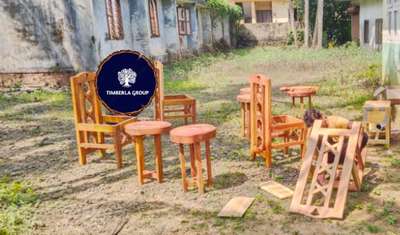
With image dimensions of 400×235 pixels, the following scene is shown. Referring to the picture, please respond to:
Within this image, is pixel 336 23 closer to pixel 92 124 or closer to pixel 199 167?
pixel 92 124

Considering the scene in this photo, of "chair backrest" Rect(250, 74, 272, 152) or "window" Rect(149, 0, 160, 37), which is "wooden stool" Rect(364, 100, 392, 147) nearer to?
"chair backrest" Rect(250, 74, 272, 152)

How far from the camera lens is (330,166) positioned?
4.53m

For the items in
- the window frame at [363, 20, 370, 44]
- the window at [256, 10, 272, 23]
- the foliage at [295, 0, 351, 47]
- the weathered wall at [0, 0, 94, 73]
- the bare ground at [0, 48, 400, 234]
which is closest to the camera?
the bare ground at [0, 48, 400, 234]

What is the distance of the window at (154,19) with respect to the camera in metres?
17.7

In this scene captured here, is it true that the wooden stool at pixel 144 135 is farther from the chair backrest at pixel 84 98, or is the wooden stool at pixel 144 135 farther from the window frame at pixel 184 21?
the window frame at pixel 184 21

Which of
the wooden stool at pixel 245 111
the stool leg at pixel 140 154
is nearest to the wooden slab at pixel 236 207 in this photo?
the stool leg at pixel 140 154

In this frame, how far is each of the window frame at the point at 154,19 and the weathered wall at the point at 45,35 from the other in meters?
5.30

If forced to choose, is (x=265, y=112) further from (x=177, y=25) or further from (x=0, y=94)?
(x=177, y=25)

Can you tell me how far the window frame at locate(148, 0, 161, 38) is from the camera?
17.7 meters

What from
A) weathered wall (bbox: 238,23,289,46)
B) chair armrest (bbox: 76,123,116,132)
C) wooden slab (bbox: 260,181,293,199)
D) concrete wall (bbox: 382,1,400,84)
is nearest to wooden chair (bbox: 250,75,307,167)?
wooden slab (bbox: 260,181,293,199)

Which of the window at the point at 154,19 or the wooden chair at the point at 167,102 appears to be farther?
the window at the point at 154,19

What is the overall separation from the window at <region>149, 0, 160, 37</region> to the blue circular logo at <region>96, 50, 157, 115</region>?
12.0 m

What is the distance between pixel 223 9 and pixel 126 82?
75.1ft

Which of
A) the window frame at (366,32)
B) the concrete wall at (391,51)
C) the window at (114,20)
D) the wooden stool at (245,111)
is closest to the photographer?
the wooden stool at (245,111)
